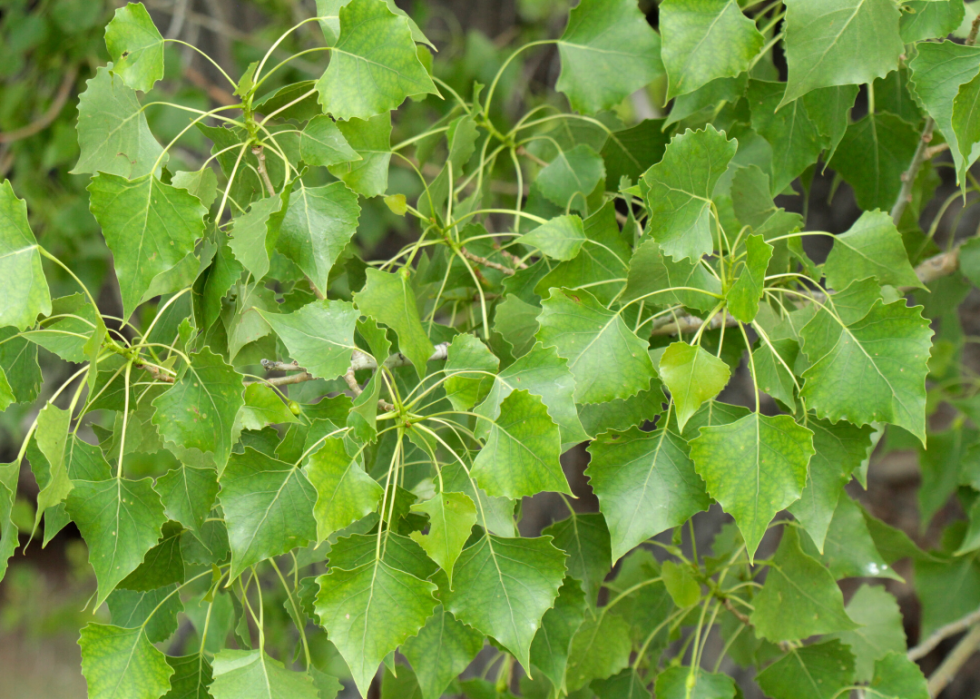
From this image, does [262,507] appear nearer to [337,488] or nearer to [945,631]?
[337,488]

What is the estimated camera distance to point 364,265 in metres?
0.74

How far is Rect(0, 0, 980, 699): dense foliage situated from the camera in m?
0.48

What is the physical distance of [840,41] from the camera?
0.54 meters

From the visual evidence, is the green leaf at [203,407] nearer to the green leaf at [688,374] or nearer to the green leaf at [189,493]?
the green leaf at [189,493]

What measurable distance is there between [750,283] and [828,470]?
16 cm

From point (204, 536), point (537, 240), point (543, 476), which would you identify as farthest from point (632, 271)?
point (204, 536)

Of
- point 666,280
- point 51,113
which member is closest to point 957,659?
point 666,280

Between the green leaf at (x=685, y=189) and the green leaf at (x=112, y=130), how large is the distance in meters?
0.37

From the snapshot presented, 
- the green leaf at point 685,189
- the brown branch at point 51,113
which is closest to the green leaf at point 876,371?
the green leaf at point 685,189

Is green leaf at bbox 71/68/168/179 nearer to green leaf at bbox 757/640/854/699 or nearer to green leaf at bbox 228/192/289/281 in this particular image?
green leaf at bbox 228/192/289/281

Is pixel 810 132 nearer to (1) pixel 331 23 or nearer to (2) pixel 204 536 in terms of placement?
(1) pixel 331 23

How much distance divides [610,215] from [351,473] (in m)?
0.29

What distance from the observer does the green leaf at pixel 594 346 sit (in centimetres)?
50

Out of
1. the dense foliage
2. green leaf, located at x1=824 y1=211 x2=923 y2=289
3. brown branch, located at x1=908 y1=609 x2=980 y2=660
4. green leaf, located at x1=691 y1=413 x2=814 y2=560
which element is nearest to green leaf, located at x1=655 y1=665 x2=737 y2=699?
the dense foliage
